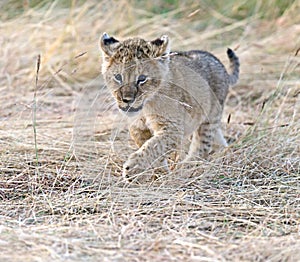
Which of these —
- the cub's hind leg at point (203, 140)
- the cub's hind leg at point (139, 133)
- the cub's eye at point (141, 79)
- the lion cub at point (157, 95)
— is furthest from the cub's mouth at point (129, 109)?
the cub's hind leg at point (203, 140)

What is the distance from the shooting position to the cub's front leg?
461 centimetres

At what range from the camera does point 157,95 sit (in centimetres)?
490

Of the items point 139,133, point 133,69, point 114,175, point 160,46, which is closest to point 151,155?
point 114,175

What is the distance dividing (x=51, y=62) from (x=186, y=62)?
2.20 metres

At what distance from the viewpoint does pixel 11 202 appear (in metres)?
4.31

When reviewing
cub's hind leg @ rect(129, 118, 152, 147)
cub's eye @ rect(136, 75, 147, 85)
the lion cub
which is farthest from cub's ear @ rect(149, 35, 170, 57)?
cub's hind leg @ rect(129, 118, 152, 147)

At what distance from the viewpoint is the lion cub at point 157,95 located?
4664 mm

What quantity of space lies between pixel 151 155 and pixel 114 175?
0.29 meters

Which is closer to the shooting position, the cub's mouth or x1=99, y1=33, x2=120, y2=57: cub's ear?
the cub's mouth

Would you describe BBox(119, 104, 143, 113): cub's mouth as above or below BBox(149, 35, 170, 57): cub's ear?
below

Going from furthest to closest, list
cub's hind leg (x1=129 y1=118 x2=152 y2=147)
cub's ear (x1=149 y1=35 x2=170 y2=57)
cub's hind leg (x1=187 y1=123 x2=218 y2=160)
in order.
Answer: cub's hind leg (x1=187 y1=123 x2=218 y2=160)
cub's hind leg (x1=129 y1=118 x2=152 y2=147)
cub's ear (x1=149 y1=35 x2=170 y2=57)

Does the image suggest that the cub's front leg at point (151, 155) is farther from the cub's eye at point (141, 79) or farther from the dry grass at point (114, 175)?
the cub's eye at point (141, 79)

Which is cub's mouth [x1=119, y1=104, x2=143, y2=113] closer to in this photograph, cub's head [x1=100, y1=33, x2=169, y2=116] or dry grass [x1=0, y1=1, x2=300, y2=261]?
cub's head [x1=100, y1=33, x2=169, y2=116]

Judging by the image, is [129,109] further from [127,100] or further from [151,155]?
[151,155]
